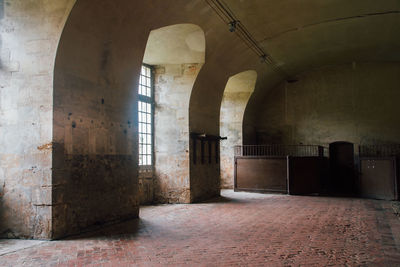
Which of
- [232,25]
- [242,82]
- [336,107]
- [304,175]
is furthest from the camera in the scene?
[336,107]

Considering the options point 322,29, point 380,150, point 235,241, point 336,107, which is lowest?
point 235,241

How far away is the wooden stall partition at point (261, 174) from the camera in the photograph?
545 inches

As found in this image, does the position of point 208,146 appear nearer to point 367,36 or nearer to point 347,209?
A: point 347,209

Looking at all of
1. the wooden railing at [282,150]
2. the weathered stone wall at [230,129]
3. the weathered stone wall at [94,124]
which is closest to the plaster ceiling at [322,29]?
the weathered stone wall at [230,129]

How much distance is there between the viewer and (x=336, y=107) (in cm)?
1658

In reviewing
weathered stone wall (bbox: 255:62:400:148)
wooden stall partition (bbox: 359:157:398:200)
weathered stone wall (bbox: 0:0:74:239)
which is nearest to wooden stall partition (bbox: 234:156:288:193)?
wooden stall partition (bbox: 359:157:398:200)

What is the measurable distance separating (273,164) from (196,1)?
761cm

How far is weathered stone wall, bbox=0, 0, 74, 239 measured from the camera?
6.25 metres

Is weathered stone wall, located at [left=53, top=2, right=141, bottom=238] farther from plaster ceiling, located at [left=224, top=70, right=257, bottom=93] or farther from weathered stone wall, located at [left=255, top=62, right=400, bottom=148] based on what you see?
weathered stone wall, located at [left=255, top=62, right=400, bottom=148]

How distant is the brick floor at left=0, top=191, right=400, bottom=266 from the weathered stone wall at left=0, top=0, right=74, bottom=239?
0.87 meters

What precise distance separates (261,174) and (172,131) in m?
4.67

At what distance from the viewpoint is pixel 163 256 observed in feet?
17.4

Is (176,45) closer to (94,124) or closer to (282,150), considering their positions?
(94,124)

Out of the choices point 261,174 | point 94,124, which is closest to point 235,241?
point 94,124
